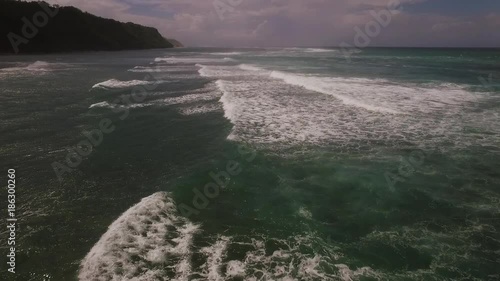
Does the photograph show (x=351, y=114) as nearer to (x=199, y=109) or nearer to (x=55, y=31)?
(x=199, y=109)

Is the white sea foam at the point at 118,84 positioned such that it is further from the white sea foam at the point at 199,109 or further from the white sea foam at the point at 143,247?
the white sea foam at the point at 143,247

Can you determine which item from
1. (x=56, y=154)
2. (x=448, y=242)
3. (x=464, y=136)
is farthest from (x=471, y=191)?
(x=56, y=154)

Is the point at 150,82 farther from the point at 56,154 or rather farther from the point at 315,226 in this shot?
the point at 315,226

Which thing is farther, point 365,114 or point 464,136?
point 365,114

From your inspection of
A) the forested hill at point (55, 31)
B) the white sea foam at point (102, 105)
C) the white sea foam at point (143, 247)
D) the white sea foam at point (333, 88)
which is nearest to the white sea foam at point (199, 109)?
the white sea foam at point (102, 105)

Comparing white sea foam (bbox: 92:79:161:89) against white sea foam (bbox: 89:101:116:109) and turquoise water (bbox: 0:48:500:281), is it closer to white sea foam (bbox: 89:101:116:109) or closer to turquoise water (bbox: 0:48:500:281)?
white sea foam (bbox: 89:101:116:109)

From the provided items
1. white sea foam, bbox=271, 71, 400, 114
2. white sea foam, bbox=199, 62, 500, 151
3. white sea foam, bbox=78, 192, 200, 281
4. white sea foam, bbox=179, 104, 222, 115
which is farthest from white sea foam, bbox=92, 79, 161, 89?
white sea foam, bbox=78, 192, 200, 281

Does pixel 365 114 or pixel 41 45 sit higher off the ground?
pixel 41 45
